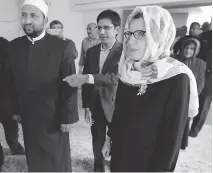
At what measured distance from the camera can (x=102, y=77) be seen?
1248 millimetres

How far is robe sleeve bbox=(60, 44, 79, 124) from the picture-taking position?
44.6 inches

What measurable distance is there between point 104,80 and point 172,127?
0.65 m

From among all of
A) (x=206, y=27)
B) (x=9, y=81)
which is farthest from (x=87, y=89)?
(x=206, y=27)

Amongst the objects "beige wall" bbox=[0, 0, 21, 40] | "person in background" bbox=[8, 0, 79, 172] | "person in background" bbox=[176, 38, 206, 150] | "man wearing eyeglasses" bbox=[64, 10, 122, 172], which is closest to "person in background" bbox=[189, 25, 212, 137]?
"person in background" bbox=[176, 38, 206, 150]

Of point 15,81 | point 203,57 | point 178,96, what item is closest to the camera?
point 178,96

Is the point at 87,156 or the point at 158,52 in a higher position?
the point at 158,52

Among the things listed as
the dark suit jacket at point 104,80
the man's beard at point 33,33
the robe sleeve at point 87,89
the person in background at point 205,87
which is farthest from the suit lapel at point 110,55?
the person in background at point 205,87

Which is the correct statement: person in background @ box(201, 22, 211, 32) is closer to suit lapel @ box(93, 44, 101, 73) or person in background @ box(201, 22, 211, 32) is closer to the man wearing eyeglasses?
the man wearing eyeglasses

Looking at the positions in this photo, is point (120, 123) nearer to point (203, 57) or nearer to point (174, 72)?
point (174, 72)

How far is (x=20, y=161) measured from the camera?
161 centimetres

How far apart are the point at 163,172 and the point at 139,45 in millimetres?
459

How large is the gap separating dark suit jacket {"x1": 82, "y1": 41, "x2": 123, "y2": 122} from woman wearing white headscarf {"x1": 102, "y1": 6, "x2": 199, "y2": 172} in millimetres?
422

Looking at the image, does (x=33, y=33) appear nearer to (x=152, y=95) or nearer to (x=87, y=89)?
(x=87, y=89)

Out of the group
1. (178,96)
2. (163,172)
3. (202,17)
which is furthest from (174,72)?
(202,17)
